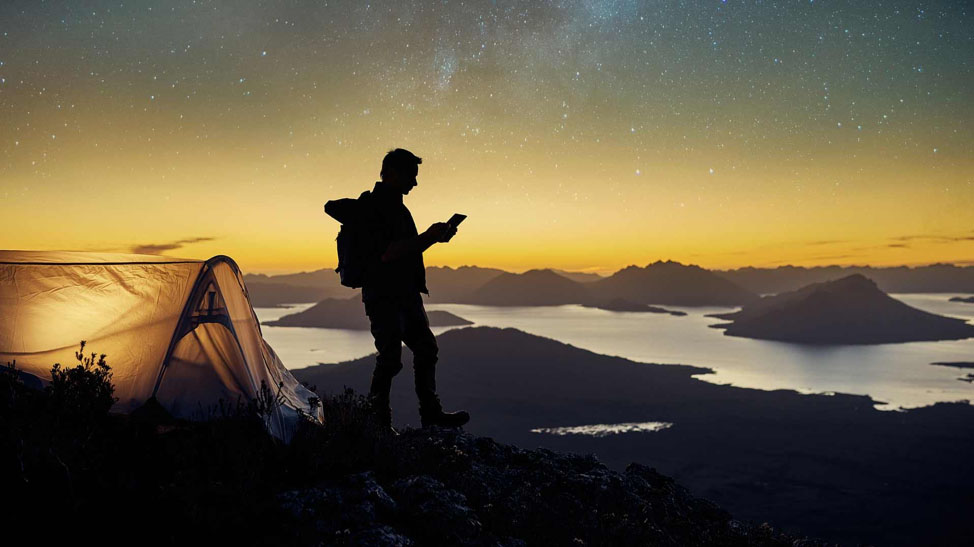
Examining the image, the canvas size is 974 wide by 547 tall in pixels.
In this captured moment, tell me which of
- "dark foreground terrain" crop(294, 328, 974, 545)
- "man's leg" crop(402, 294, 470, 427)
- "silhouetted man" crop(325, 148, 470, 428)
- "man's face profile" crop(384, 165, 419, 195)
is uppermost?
"man's face profile" crop(384, 165, 419, 195)

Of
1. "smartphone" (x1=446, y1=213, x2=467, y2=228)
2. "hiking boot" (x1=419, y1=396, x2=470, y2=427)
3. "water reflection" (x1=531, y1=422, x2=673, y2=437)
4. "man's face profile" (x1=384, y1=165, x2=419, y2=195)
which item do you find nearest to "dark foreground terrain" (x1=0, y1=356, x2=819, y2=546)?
"hiking boot" (x1=419, y1=396, x2=470, y2=427)

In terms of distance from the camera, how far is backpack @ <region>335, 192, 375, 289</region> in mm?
5742

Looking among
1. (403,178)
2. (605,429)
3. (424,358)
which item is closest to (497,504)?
(424,358)

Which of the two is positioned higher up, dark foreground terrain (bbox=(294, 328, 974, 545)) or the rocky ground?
the rocky ground

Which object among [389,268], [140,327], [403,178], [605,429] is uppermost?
[403,178]

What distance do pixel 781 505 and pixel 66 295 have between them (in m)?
126

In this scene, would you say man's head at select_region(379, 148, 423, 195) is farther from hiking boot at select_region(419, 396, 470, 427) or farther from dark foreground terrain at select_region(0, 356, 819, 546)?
hiking boot at select_region(419, 396, 470, 427)

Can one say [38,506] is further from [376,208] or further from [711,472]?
[711,472]

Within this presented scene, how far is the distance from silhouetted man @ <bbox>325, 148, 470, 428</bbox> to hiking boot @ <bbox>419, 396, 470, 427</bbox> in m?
0.78

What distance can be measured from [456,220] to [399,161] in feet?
3.78

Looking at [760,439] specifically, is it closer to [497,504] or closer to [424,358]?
[424,358]

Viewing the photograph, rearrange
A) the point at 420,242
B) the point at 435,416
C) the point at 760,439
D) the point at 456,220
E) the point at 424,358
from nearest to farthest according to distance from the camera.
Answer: the point at 456,220 → the point at 420,242 → the point at 424,358 → the point at 435,416 → the point at 760,439

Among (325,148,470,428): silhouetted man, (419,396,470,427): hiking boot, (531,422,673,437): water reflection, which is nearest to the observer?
(325,148,470,428): silhouetted man

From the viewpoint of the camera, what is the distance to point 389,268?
589 centimetres
